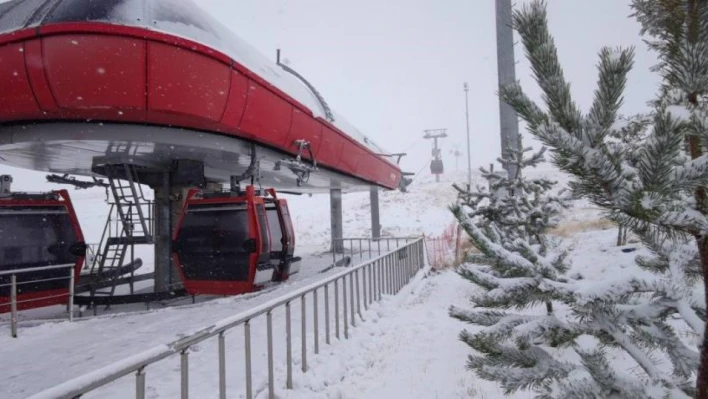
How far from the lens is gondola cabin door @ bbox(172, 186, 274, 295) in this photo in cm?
888

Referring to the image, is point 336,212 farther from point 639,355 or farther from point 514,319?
point 639,355

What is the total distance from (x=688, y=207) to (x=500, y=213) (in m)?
5.11

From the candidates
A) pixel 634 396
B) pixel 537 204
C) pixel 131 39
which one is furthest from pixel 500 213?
pixel 131 39

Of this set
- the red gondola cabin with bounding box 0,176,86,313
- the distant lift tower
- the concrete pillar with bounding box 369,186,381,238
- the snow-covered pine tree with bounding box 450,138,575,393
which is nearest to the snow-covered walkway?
the snow-covered pine tree with bounding box 450,138,575,393

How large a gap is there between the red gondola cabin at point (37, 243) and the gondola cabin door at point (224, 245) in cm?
226

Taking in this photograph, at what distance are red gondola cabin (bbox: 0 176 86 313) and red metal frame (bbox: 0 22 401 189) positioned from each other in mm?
2367

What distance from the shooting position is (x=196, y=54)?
6.97m

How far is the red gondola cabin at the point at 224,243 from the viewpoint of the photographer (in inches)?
349

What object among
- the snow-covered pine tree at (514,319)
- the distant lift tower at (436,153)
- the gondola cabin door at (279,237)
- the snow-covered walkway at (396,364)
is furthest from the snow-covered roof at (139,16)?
the distant lift tower at (436,153)

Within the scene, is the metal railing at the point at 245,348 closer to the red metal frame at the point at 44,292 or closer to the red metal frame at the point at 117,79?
the red metal frame at the point at 117,79

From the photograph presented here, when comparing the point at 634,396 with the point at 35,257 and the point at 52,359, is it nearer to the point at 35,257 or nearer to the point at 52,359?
the point at 52,359

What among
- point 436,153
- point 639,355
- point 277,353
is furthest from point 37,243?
point 436,153

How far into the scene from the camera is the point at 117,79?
6.50m

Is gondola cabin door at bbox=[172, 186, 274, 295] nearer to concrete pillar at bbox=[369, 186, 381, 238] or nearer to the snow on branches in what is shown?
the snow on branches
